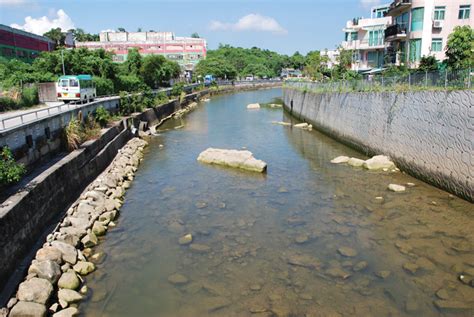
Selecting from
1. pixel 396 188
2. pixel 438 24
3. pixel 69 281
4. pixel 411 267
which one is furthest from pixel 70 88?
pixel 438 24

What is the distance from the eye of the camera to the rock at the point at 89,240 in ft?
35.2

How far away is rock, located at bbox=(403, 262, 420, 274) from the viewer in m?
9.32

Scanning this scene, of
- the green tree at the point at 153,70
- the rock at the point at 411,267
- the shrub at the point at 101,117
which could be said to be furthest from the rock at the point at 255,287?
the green tree at the point at 153,70

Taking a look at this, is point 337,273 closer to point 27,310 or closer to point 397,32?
point 27,310

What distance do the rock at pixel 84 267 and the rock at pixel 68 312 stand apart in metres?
1.44

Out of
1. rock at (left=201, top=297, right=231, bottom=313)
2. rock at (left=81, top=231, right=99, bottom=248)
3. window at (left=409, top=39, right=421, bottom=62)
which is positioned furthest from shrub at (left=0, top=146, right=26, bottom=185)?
window at (left=409, top=39, right=421, bottom=62)

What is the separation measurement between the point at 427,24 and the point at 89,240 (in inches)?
1147

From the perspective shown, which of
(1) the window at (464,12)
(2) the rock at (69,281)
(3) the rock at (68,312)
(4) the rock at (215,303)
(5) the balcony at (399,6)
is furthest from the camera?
(5) the balcony at (399,6)

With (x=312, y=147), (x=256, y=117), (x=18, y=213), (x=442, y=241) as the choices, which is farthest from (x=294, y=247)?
(x=256, y=117)

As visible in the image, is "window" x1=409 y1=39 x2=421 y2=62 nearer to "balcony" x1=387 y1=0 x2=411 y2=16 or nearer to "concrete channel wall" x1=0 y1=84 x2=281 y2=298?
"balcony" x1=387 y1=0 x2=411 y2=16

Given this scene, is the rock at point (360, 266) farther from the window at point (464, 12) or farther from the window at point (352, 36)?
the window at point (352, 36)

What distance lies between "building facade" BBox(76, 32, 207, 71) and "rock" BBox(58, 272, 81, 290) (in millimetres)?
91994

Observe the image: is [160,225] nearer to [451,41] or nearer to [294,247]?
[294,247]

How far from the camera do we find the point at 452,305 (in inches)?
313
